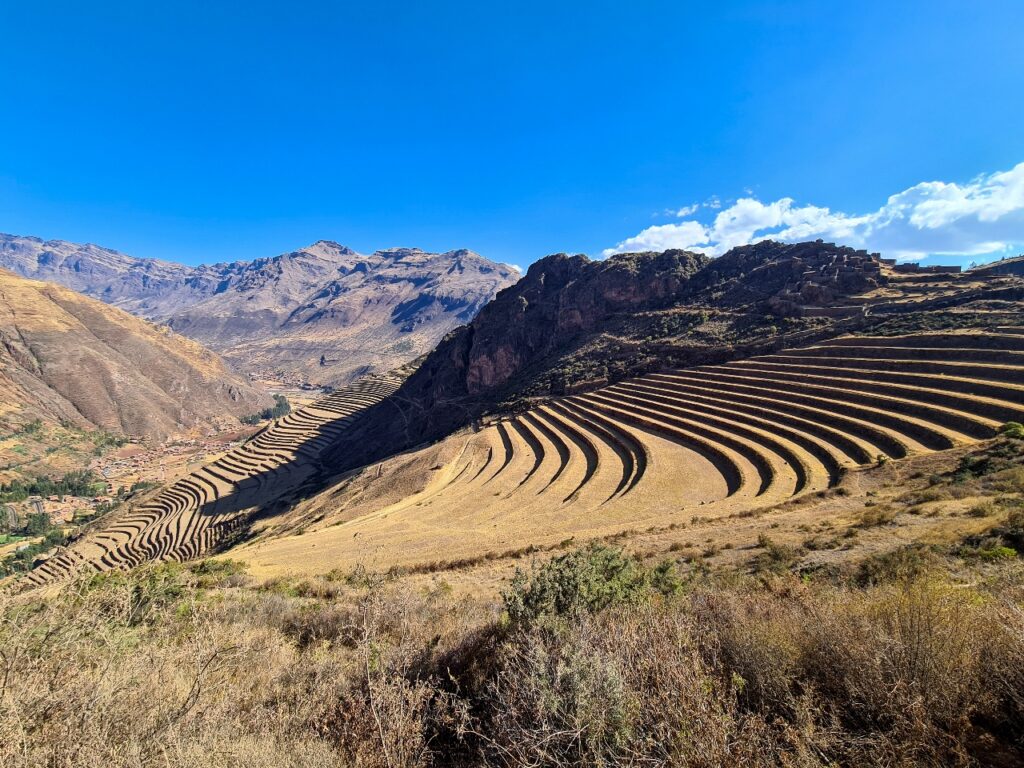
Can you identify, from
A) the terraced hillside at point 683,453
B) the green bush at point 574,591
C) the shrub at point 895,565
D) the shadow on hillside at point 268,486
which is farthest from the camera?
the shadow on hillside at point 268,486

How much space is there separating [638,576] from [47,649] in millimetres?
8918

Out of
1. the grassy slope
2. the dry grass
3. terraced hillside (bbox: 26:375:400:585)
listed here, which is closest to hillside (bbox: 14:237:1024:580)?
terraced hillside (bbox: 26:375:400:585)

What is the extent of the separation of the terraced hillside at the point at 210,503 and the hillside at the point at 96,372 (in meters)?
56.5

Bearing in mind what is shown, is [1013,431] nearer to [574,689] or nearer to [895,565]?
[895,565]

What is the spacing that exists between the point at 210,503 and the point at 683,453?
204 feet

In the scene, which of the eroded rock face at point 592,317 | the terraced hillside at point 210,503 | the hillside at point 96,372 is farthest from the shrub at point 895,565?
the hillside at point 96,372

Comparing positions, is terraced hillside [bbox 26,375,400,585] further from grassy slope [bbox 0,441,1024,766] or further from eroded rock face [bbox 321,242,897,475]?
grassy slope [bbox 0,441,1024,766]

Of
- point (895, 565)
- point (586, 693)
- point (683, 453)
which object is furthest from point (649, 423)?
point (586, 693)

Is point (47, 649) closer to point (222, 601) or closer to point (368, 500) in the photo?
point (222, 601)

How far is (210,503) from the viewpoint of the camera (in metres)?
57.6

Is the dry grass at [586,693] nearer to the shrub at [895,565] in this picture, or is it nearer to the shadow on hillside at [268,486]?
the shrub at [895,565]

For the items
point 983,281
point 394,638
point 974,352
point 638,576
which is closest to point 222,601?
point 394,638

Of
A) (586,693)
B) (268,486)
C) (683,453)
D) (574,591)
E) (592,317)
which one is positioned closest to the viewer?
(586,693)

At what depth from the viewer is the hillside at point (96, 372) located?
110m
